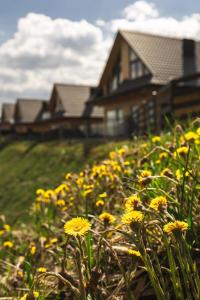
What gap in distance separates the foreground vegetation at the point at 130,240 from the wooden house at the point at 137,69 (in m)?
19.2

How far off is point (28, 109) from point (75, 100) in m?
16.4

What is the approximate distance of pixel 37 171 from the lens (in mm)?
15805

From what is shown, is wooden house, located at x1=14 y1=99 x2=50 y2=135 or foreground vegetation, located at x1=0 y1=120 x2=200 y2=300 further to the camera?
wooden house, located at x1=14 y1=99 x2=50 y2=135

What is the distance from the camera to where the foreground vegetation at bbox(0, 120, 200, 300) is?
165 centimetres

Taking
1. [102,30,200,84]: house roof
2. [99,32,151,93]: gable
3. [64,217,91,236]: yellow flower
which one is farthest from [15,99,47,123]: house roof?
[64,217,91,236]: yellow flower

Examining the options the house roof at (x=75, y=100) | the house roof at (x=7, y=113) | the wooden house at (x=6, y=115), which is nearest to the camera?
the house roof at (x=75, y=100)

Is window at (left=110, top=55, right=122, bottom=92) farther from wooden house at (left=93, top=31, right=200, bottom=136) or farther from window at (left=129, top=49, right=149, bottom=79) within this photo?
window at (left=129, top=49, right=149, bottom=79)

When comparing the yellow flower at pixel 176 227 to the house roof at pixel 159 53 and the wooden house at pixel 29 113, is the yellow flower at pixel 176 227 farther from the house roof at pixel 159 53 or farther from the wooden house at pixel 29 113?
the wooden house at pixel 29 113

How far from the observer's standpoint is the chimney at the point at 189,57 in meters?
25.5

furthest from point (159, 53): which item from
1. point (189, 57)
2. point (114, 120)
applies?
point (114, 120)

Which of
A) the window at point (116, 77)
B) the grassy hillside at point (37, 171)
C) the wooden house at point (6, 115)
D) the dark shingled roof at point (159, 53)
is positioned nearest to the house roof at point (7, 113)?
the wooden house at point (6, 115)

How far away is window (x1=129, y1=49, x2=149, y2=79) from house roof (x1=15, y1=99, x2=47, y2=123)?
26.6 metres

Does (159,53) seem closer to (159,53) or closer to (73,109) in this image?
(159,53)

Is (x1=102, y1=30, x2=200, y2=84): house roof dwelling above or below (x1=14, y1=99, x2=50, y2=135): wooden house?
above
